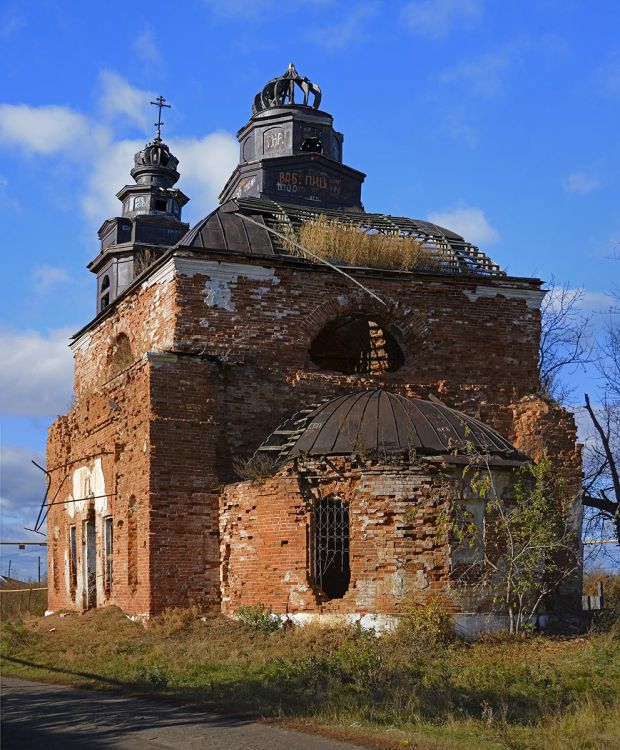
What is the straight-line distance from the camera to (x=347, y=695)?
11039 mm

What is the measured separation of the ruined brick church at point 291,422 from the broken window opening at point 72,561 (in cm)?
10

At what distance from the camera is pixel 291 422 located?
17750 millimetres

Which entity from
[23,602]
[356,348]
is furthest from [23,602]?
[356,348]

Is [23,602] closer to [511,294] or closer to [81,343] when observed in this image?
[81,343]

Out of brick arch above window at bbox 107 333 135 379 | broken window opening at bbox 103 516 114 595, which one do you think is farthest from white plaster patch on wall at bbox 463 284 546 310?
broken window opening at bbox 103 516 114 595

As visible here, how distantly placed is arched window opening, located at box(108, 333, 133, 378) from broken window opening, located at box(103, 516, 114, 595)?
12.4 feet

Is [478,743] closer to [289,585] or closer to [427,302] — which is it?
[289,585]

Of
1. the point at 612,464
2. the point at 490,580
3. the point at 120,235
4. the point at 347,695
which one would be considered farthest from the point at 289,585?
the point at 120,235

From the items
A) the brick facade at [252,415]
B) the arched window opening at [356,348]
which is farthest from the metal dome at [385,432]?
the arched window opening at [356,348]

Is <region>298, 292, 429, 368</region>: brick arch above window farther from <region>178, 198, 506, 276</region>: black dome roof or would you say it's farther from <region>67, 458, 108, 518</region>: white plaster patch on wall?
<region>67, 458, 108, 518</region>: white plaster patch on wall

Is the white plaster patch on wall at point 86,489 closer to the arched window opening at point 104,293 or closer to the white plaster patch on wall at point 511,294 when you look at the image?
the white plaster patch on wall at point 511,294

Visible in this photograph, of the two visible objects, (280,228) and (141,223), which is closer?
(280,228)

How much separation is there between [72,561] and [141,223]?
12.7 m

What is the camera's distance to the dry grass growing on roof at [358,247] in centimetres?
1967
